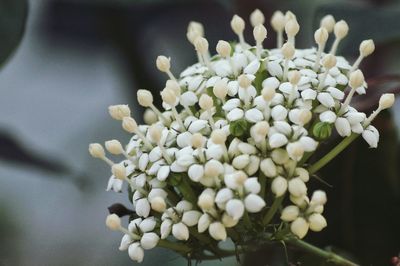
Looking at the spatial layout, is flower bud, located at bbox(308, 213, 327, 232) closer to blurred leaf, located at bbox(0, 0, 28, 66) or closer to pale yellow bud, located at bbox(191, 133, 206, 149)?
pale yellow bud, located at bbox(191, 133, 206, 149)

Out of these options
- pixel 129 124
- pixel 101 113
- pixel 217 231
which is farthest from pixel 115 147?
pixel 101 113

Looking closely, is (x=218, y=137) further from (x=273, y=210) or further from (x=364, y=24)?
(x=364, y=24)

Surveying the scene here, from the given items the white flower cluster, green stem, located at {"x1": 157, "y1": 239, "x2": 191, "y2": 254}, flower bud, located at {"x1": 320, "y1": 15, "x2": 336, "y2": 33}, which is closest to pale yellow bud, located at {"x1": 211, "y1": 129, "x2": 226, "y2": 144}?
the white flower cluster

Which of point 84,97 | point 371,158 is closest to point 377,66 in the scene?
point 371,158

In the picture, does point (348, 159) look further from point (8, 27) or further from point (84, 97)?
point (84, 97)

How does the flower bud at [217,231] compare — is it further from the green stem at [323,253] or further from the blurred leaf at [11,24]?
the blurred leaf at [11,24]

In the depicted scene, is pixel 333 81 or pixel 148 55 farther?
pixel 148 55

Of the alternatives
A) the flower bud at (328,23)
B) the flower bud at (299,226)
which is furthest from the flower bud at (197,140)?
the flower bud at (328,23)

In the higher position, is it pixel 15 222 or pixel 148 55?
pixel 148 55
